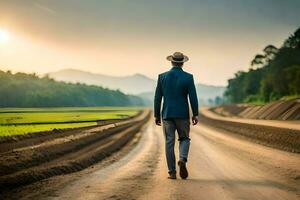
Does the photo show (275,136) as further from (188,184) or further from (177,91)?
(188,184)

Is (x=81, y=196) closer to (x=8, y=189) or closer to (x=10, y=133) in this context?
(x=8, y=189)

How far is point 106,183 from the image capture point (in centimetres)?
927

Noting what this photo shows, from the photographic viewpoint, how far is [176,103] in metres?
10.4

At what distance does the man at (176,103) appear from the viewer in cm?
1040

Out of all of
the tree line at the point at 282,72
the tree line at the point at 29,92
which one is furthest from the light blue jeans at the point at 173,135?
the tree line at the point at 282,72

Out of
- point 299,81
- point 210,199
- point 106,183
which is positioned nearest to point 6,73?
point 106,183

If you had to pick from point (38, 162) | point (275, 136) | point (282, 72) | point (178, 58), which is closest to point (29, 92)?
point (38, 162)

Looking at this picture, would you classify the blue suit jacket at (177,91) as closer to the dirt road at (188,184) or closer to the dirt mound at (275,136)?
the dirt road at (188,184)

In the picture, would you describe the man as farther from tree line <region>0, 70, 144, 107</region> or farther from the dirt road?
tree line <region>0, 70, 144, 107</region>

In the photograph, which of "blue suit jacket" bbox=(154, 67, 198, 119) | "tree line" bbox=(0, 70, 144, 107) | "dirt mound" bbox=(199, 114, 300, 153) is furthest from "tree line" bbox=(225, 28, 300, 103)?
"blue suit jacket" bbox=(154, 67, 198, 119)

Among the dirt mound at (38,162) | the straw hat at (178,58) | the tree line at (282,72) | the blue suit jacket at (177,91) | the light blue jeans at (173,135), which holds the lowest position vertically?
the dirt mound at (38,162)

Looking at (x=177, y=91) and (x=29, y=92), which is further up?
(x=29, y=92)

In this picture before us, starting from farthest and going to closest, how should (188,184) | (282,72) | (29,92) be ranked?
(282,72)
(29,92)
(188,184)

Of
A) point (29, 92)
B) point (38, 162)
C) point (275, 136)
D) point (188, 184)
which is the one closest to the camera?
point (188, 184)
